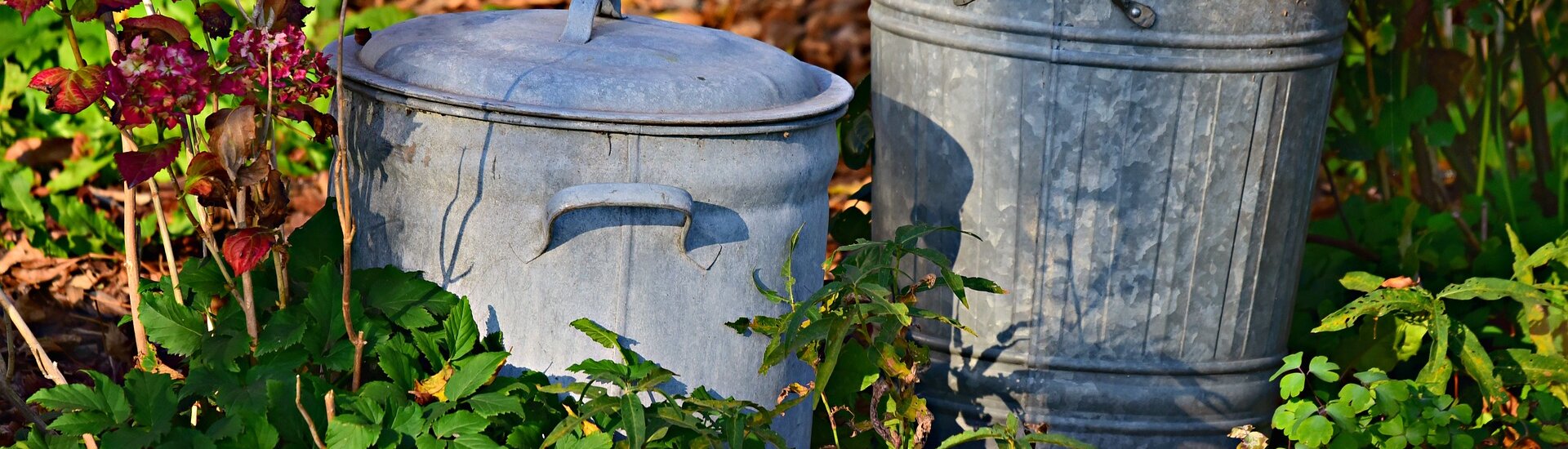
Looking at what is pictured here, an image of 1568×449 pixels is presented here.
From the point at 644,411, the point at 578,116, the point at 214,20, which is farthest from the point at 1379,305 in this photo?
the point at 214,20

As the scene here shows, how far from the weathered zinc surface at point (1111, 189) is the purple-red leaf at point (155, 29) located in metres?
1.02

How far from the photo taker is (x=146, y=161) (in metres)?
1.55

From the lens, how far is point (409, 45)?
178 cm

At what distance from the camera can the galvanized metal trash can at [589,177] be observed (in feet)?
5.43

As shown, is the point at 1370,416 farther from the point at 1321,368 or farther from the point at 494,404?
the point at 494,404

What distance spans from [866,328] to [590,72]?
1.71ft

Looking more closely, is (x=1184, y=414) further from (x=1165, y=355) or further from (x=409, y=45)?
(x=409, y=45)

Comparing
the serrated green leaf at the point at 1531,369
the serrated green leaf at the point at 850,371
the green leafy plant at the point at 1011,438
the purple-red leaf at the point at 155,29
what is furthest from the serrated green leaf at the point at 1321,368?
the purple-red leaf at the point at 155,29

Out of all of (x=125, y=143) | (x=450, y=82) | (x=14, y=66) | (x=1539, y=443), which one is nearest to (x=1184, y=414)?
(x=1539, y=443)

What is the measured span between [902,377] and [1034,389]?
1.32 ft

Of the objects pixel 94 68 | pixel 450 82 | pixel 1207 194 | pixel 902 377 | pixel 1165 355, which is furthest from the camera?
pixel 1165 355

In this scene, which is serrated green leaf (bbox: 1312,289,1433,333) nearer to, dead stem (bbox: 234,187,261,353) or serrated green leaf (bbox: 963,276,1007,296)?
serrated green leaf (bbox: 963,276,1007,296)

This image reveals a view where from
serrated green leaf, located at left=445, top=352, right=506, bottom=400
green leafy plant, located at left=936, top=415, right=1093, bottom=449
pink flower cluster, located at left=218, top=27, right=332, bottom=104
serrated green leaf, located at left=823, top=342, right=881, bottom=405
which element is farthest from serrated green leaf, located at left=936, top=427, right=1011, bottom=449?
pink flower cluster, located at left=218, top=27, right=332, bottom=104

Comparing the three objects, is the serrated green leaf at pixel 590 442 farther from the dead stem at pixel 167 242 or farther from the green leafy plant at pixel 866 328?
the dead stem at pixel 167 242
